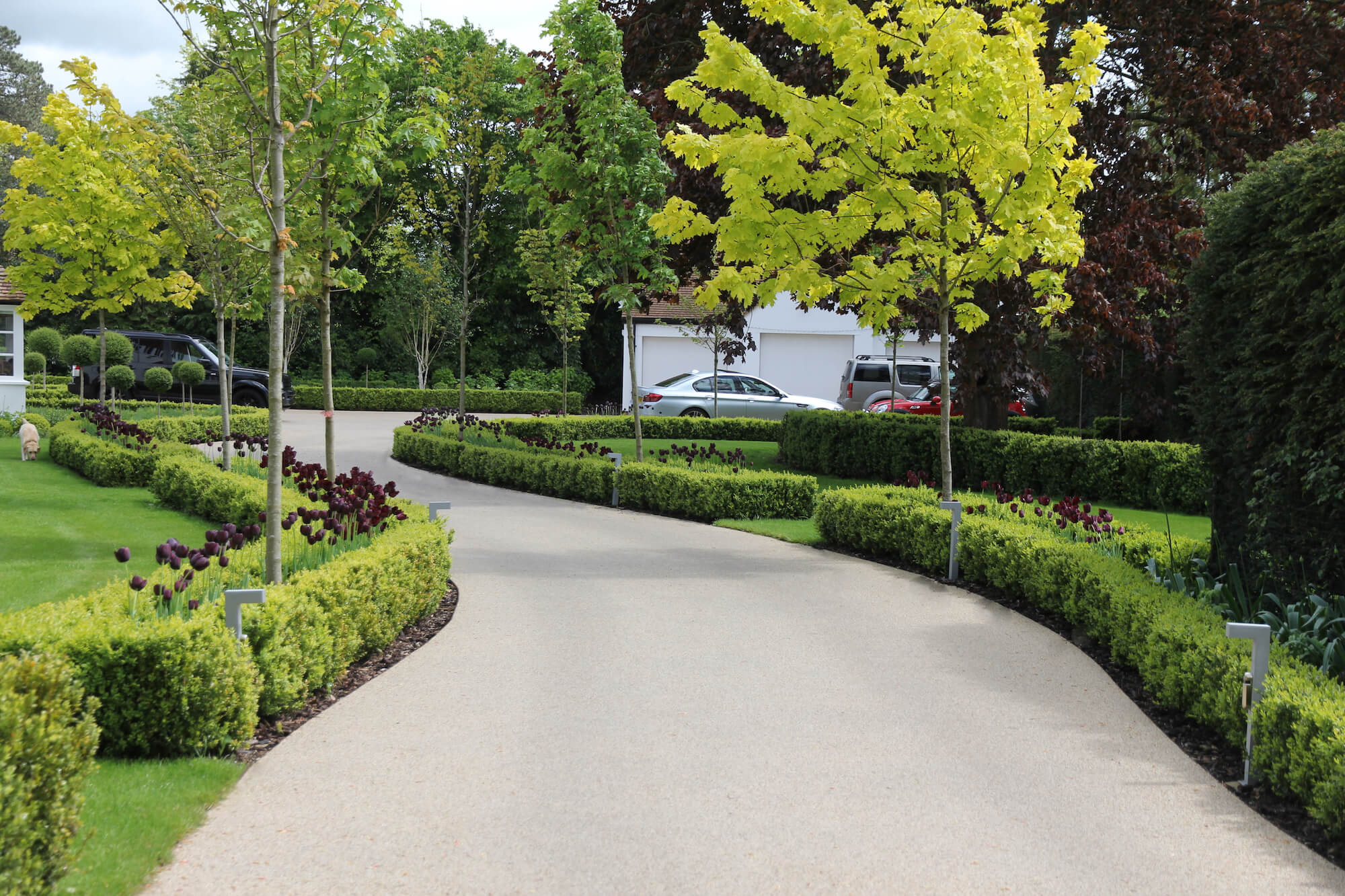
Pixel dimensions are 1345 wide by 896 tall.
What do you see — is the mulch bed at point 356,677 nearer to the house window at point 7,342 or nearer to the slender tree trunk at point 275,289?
the slender tree trunk at point 275,289

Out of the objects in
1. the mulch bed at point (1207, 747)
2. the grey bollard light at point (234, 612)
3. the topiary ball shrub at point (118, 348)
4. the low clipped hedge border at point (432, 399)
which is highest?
the topiary ball shrub at point (118, 348)

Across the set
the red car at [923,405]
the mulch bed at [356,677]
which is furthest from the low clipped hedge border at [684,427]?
the mulch bed at [356,677]

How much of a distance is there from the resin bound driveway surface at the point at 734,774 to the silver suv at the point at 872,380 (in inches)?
791

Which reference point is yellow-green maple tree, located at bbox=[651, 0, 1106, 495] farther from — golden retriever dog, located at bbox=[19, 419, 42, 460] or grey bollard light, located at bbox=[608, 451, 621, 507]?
golden retriever dog, located at bbox=[19, 419, 42, 460]

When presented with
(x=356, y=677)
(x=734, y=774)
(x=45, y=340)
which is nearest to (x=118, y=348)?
(x=45, y=340)

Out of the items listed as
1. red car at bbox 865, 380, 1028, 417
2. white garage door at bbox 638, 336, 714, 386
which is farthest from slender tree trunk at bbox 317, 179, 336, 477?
white garage door at bbox 638, 336, 714, 386

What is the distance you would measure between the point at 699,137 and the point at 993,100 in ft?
8.98

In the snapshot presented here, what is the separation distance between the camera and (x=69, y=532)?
398 inches

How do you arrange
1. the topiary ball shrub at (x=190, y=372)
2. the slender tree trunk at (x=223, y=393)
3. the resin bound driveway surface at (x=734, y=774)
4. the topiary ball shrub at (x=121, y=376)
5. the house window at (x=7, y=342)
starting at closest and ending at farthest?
the resin bound driveway surface at (x=734, y=774), the slender tree trunk at (x=223, y=393), the topiary ball shrub at (x=121, y=376), the house window at (x=7, y=342), the topiary ball shrub at (x=190, y=372)

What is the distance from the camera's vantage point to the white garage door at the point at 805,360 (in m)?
36.0

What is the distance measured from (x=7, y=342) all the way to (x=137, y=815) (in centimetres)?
2155

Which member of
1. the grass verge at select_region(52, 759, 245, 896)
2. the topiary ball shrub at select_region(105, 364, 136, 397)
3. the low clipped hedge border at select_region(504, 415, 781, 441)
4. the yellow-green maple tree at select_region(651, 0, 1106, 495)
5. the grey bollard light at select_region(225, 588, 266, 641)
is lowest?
the grass verge at select_region(52, 759, 245, 896)

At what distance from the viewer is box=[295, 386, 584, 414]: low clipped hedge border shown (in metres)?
33.9

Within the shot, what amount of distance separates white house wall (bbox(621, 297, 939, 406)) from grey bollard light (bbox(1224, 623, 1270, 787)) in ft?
101
